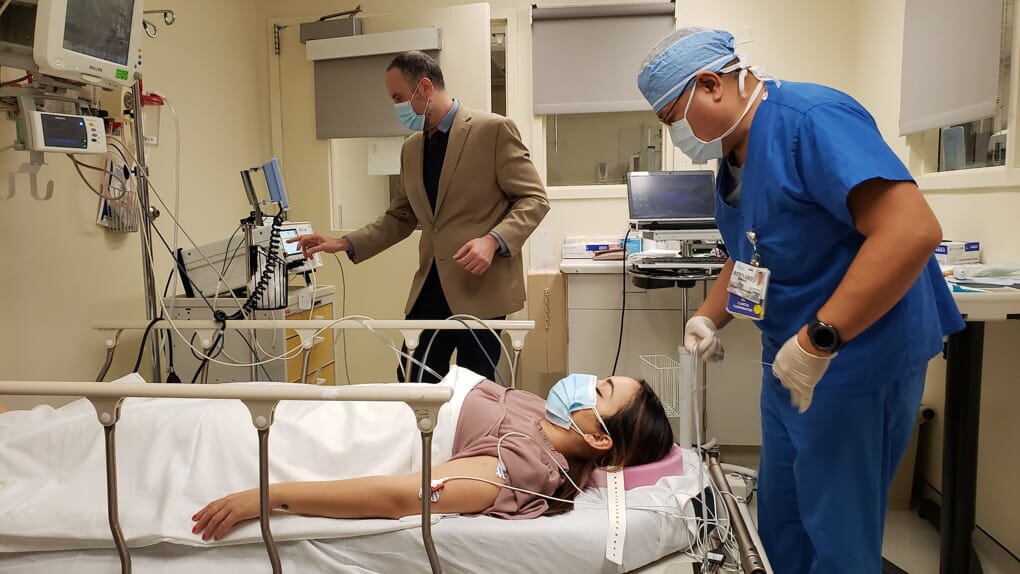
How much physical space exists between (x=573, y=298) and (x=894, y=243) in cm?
205

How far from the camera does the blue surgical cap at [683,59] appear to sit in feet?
3.96

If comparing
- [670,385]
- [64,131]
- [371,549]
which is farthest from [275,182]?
[670,385]

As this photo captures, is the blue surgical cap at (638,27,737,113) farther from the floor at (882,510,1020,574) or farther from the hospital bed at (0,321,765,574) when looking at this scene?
the floor at (882,510,1020,574)

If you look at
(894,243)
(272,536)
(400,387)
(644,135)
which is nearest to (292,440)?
(272,536)

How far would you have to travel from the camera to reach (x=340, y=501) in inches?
47.8

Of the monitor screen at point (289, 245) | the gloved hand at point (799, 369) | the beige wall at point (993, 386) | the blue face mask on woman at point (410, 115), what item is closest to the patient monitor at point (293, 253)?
the monitor screen at point (289, 245)

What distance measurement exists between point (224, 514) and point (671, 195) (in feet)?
7.34

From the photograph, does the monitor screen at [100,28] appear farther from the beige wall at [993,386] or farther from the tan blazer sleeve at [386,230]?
the beige wall at [993,386]

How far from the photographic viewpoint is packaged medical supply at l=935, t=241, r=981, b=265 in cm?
209

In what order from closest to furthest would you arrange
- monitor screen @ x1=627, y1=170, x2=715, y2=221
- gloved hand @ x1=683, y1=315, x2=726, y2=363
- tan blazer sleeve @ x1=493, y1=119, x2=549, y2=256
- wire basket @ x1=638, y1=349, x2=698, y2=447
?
gloved hand @ x1=683, y1=315, x2=726, y2=363 < tan blazer sleeve @ x1=493, y1=119, x2=549, y2=256 < wire basket @ x1=638, y1=349, x2=698, y2=447 < monitor screen @ x1=627, y1=170, x2=715, y2=221

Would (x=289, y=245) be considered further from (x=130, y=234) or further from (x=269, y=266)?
(x=130, y=234)

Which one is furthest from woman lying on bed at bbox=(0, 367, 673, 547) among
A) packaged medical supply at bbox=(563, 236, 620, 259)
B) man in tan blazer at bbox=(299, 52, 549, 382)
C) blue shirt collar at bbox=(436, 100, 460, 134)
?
packaged medical supply at bbox=(563, 236, 620, 259)

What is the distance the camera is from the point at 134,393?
1.16 metres

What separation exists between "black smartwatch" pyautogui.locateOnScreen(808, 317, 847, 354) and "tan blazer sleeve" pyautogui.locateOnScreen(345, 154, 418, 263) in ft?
5.43
